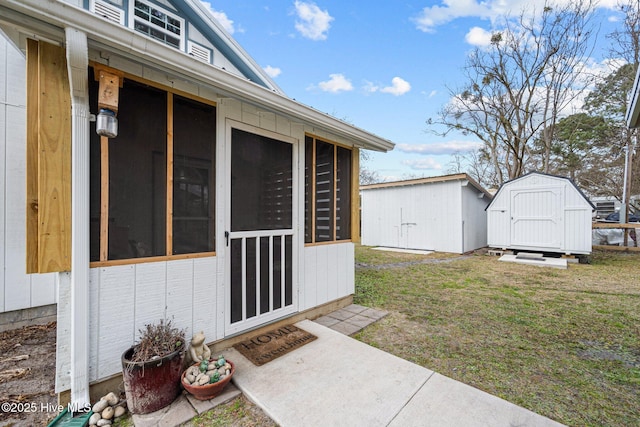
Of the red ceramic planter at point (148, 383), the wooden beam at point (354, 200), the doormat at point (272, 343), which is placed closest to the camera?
the red ceramic planter at point (148, 383)

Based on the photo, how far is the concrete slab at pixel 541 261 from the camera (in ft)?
21.4

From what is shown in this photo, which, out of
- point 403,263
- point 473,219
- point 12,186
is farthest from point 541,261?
point 12,186

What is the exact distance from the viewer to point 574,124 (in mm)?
11477

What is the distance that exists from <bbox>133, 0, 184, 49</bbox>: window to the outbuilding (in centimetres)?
264

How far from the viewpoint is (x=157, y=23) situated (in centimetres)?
500

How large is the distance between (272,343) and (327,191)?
185 cm

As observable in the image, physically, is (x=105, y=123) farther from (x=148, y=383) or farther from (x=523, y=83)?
(x=523, y=83)

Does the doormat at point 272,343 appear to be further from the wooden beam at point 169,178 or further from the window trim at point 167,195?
the wooden beam at point 169,178

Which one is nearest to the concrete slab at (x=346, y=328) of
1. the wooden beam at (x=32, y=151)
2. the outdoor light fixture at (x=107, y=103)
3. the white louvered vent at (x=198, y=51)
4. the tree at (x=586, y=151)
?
the wooden beam at (x=32, y=151)

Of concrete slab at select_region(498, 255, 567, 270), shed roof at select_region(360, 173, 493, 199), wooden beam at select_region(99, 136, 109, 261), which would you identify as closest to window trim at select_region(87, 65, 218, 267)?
wooden beam at select_region(99, 136, 109, 261)

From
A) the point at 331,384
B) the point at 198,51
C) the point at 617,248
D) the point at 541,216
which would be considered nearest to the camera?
the point at 331,384

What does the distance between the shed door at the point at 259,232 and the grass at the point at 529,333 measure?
103 cm

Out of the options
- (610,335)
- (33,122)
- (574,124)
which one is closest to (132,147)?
(33,122)

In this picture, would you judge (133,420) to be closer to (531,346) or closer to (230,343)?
(230,343)
